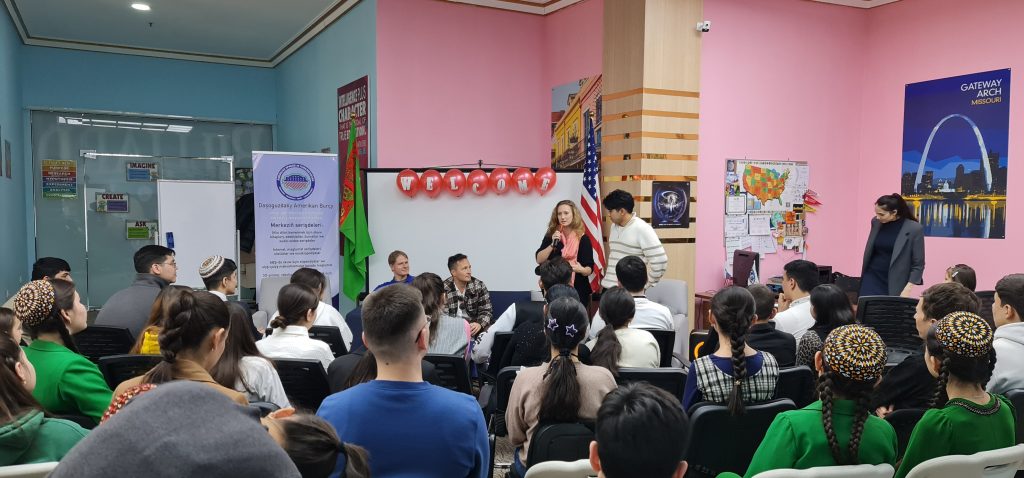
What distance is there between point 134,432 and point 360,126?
7074 millimetres

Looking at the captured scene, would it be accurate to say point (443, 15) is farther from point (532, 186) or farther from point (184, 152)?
point (184, 152)

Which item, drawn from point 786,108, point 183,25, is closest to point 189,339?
point 786,108

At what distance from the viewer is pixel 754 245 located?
266 inches

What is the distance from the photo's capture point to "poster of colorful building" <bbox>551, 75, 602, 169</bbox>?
6996 mm

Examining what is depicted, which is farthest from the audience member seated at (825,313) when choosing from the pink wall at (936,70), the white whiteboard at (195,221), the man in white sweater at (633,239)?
the white whiteboard at (195,221)

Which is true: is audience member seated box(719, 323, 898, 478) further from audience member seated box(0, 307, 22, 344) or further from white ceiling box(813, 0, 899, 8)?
white ceiling box(813, 0, 899, 8)

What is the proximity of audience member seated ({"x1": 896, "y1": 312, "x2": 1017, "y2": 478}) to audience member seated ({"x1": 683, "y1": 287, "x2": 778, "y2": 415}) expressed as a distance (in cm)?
52

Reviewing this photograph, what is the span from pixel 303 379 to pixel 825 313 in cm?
239

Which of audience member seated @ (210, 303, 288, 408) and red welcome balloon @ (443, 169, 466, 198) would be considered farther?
red welcome balloon @ (443, 169, 466, 198)

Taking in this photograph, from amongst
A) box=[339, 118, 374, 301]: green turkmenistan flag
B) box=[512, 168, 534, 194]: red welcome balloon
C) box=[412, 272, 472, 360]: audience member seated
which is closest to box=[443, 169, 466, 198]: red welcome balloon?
box=[512, 168, 534, 194]: red welcome balloon

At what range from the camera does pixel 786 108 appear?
22.7 feet

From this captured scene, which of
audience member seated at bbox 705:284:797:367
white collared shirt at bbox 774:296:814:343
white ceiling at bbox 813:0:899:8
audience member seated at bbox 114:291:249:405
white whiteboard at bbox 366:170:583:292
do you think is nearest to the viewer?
audience member seated at bbox 114:291:249:405

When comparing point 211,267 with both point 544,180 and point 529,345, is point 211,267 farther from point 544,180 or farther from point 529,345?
point 544,180

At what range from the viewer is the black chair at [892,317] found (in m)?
3.65
